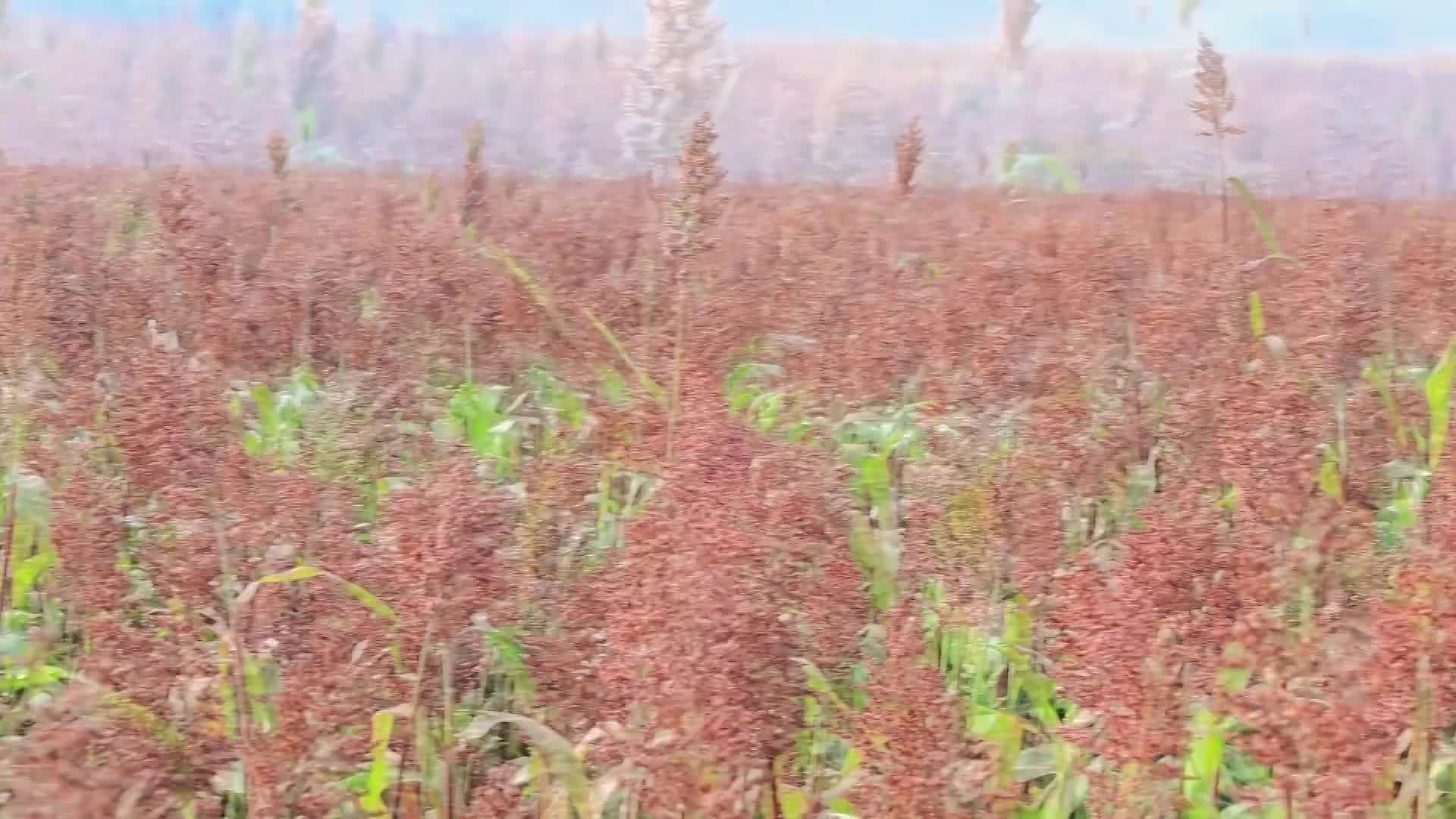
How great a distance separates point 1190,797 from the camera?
4.83 feet

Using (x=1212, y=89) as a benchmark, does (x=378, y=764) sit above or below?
below

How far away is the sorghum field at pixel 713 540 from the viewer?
113 cm

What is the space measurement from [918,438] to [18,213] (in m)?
3.49

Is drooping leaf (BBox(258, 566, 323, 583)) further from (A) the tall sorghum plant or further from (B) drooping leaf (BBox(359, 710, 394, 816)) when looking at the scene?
(A) the tall sorghum plant

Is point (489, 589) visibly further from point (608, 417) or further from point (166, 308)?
point (166, 308)

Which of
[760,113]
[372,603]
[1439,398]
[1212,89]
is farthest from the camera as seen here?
[760,113]

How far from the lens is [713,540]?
122 cm

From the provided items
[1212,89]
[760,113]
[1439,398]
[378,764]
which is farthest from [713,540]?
[760,113]

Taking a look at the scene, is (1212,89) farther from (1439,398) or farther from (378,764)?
(378,764)

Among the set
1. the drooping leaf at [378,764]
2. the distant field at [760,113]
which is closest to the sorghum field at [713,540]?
the drooping leaf at [378,764]

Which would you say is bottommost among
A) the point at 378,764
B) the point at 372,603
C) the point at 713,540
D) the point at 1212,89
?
the point at 378,764

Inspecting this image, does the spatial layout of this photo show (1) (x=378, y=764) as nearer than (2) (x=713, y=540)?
No

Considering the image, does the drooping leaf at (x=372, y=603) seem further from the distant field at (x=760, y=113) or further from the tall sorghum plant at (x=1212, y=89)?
the distant field at (x=760, y=113)

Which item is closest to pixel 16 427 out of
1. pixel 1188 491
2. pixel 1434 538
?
pixel 1188 491
